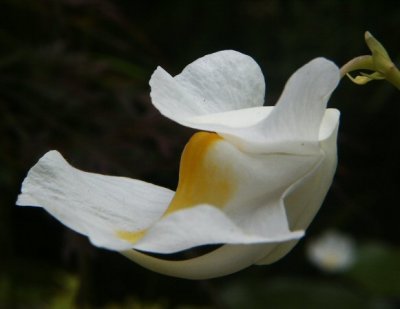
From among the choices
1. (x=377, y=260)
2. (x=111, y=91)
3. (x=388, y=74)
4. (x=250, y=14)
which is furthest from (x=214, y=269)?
(x=377, y=260)

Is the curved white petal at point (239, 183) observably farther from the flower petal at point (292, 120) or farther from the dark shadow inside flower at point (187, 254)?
the dark shadow inside flower at point (187, 254)

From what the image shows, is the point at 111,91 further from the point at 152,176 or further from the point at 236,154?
the point at 236,154

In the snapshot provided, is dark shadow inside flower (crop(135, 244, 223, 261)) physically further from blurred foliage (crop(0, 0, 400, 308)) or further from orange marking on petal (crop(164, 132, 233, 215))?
orange marking on petal (crop(164, 132, 233, 215))

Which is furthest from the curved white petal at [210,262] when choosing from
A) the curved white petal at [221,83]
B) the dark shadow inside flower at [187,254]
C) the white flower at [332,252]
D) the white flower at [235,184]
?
the white flower at [332,252]

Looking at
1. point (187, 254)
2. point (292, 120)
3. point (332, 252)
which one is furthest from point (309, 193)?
point (332, 252)

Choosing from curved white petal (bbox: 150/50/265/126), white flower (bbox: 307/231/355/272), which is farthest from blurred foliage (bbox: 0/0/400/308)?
curved white petal (bbox: 150/50/265/126)

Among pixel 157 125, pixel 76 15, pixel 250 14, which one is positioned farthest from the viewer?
pixel 250 14

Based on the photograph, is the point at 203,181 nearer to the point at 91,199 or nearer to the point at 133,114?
the point at 91,199
